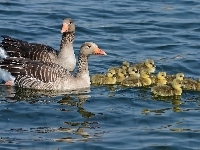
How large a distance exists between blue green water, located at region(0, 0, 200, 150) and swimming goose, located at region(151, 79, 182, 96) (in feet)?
0.57

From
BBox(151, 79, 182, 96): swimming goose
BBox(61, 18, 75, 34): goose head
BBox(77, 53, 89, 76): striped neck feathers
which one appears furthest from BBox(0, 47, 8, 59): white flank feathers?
BBox(151, 79, 182, 96): swimming goose

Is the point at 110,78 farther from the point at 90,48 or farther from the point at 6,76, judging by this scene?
the point at 6,76

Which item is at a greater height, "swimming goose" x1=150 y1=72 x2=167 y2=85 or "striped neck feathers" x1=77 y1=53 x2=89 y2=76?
"striped neck feathers" x1=77 y1=53 x2=89 y2=76

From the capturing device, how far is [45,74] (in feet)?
54.7

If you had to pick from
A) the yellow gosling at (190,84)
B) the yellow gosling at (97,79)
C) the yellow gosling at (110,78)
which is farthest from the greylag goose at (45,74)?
the yellow gosling at (190,84)

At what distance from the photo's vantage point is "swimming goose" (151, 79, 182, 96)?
52.7 feet

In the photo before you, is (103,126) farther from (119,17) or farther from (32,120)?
(119,17)

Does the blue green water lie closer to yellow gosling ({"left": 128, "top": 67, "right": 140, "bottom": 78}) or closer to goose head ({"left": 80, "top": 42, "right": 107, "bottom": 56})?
yellow gosling ({"left": 128, "top": 67, "right": 140, "bottom": 78})

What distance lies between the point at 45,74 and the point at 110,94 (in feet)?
4.77

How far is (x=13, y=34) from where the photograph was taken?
21.0 m

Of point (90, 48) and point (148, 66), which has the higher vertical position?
point (90, 48)

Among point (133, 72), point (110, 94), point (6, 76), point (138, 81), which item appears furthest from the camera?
point (133, 72)

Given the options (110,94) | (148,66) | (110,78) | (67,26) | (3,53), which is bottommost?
(110,94)

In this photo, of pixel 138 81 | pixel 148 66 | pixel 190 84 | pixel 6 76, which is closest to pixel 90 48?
pixel 138 81
